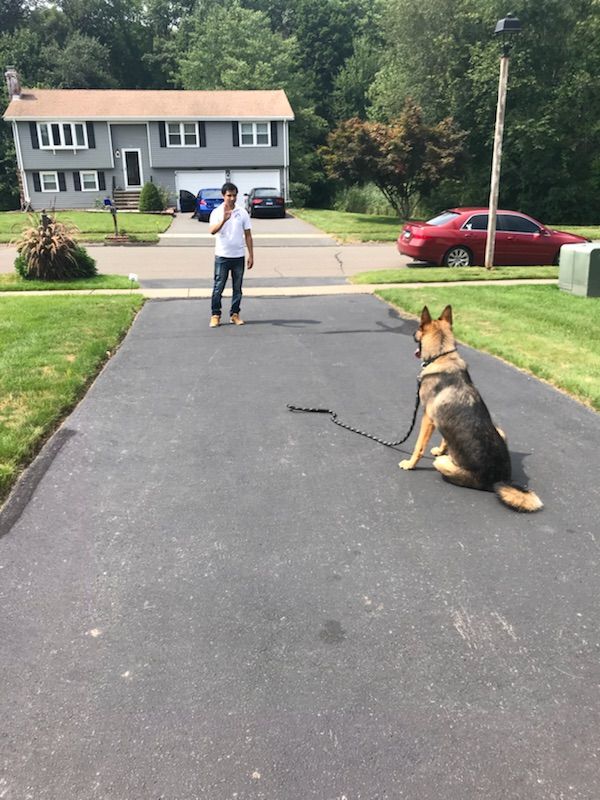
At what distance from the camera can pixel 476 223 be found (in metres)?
15.6

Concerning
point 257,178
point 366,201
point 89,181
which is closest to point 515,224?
point 366,201

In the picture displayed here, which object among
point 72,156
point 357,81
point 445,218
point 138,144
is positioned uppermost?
point 357,81

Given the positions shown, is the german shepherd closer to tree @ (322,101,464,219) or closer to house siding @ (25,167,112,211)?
tree @ (322,101,464,219)

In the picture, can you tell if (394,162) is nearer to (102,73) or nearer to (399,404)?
(399,404)

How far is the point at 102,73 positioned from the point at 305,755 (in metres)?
63.0

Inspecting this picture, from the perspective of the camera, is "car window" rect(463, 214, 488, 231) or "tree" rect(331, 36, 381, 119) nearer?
"car window" rect(463, 214, 488, 231)

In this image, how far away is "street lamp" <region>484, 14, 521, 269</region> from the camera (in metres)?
12.3

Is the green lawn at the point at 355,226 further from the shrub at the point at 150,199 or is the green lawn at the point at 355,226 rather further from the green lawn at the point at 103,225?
the shrub at the point at 150,199

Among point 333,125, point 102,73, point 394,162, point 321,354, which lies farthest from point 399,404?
point 102,73

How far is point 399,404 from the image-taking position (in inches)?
237

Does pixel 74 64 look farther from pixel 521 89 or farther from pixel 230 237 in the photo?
pixel 230 237

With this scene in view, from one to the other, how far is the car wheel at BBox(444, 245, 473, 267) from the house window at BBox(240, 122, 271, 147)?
27.5 m

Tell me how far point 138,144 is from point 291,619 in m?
41.2

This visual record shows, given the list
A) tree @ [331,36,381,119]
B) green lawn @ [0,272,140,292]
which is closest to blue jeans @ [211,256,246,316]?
green lawn @ [0,272,140,292]
